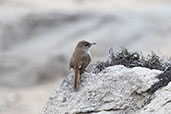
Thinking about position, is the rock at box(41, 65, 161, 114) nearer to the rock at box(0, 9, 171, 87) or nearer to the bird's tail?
the bird's tail

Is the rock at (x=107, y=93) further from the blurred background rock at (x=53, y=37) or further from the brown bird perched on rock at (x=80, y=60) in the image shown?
the blurred background rock at (x=53, y=37)

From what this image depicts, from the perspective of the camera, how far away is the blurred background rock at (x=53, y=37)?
46.5ft

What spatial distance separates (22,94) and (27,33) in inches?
98.2

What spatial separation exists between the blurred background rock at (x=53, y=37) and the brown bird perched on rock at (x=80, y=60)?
7.73 metres

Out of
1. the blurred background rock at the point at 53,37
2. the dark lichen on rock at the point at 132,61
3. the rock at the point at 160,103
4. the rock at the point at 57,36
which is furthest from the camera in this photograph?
the rock at the point at 57,36

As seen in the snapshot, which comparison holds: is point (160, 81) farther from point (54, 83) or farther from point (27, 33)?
point (27, 33)

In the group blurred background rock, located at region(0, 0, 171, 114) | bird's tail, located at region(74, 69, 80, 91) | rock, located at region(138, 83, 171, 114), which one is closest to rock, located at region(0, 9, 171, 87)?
blurred background rock, located at region(0, 0, 171, 114)

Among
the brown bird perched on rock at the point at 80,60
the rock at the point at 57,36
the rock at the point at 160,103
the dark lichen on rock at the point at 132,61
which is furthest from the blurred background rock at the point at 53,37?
the rock at the point at 160,103

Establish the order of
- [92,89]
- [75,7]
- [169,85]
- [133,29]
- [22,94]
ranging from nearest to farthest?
[169,85] < [92,89] < [22,94] < [133,29] < [75,7]

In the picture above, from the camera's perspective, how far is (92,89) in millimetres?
4809

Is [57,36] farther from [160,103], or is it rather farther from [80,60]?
[160,103]

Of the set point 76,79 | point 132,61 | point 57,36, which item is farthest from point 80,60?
point 57,36

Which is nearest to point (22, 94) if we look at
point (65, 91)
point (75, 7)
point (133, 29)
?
point (133, 29)

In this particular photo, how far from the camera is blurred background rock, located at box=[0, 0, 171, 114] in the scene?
46.5 feet
